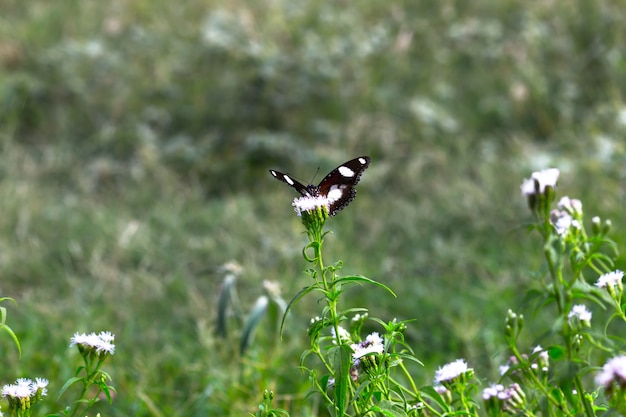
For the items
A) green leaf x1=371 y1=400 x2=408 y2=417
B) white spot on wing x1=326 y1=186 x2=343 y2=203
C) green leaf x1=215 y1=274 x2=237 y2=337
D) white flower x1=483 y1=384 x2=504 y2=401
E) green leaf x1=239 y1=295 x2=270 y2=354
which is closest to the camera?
green leaf x1=371 y1=400 x2=408 y2=417

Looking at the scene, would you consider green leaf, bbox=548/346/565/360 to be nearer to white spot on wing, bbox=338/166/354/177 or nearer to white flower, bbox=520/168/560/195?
white flower, bbox=520/168/560/195

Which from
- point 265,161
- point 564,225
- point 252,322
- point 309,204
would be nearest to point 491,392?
point 564,225

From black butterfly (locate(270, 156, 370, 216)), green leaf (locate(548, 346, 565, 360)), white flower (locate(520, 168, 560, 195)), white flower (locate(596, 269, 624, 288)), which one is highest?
black butterfly (locate(270, 156, 370, 216))

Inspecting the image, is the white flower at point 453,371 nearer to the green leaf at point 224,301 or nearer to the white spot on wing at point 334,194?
the white spot on wing at point 334,194

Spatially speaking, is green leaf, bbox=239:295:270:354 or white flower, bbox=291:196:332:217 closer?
white flower, bbox=291:196:332:217

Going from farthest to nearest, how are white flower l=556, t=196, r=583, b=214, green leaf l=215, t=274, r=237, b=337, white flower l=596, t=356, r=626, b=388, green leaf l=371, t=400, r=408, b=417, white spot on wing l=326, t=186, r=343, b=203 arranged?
green leaf l=215, t=274, r=237, b=337
white spot on wing l=326, t=186, r=343, b=203
white flower l=556, t=196, r=583, b=214
green leaf l=371, t=400, r=408, b=417
white flower l=596, t=356, r=626, b=388

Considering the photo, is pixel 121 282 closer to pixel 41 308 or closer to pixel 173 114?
pixel 41 308

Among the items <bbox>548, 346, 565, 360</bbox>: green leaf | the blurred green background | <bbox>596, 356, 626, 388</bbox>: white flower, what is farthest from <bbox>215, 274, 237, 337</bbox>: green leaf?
<bbox>596, 356, 626, 388</bbox>: white flower
